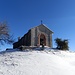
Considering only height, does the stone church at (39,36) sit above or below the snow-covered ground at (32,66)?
above

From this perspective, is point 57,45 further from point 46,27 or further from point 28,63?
point 28,63

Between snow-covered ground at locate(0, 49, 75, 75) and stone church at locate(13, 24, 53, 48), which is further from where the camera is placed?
stone church at locate(13, 24, 53, 48)

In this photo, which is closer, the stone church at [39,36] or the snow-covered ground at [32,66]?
A: the snow-covered ground at [32,66]

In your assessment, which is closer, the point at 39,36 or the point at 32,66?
the point at 32,66

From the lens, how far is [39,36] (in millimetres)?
43250

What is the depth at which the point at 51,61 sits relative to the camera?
26.9 meters

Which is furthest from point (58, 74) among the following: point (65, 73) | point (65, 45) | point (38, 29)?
point (38, 29)

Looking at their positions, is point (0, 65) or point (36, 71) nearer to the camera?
point (36, 71)

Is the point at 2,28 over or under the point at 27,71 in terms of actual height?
over

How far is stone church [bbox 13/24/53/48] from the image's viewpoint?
139 feet

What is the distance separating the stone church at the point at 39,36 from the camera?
1672 inches

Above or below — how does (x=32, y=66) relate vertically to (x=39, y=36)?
below

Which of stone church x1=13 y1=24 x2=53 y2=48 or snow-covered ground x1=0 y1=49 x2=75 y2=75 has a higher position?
stone church x1=13 y1=24 x2=53 y2=48

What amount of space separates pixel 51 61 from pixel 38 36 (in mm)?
16761
